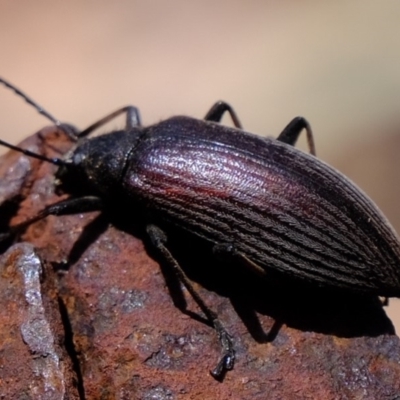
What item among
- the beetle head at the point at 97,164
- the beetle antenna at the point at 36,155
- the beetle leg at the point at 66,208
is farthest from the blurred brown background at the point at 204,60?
the beetle leg at the point at 66,208

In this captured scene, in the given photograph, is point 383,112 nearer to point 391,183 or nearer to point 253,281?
point 391,183

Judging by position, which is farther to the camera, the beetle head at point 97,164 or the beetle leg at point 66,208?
the beetle head at point 97,164

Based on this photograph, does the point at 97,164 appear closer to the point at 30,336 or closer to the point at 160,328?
the point at 160,328

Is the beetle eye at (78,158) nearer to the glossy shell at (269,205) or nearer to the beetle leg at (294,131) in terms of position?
the glossy shell at (269,205)

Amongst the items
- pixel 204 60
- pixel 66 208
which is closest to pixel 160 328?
pixel 66 208

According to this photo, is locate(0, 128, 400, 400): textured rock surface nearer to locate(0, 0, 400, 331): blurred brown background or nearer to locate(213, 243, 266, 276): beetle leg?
locate(213, 243, 266, 276): beetle leg

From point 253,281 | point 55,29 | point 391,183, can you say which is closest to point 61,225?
point 253,281

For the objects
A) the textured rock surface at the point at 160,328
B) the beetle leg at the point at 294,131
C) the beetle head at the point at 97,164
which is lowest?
the textured rock surface at the point at 160,328
